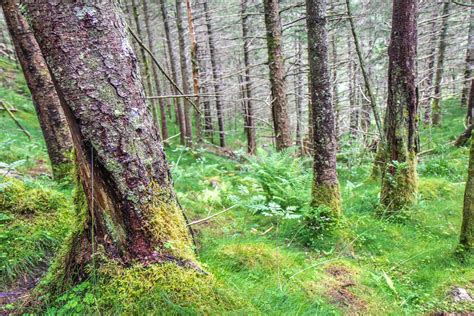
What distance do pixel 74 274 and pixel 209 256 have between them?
1300mm

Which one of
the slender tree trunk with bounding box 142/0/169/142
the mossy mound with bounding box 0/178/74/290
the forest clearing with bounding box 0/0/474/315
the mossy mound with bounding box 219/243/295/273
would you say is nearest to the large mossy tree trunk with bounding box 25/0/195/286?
the forest clearing with bounding box 0/0/474/315

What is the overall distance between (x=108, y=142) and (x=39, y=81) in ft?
11.8

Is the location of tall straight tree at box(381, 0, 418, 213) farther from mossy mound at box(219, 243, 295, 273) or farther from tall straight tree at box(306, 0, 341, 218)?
mossy mound at box(219, 243, 295, 273)

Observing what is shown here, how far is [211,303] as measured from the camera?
1.93m

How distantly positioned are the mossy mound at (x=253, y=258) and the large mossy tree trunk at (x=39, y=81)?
118 inches

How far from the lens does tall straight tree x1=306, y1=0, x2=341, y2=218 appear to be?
3.93 meters

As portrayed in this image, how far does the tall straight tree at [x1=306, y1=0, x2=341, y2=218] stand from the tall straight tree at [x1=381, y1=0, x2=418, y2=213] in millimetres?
1477

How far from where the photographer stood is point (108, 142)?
1938 mm

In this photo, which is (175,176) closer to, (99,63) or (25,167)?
(25,167)

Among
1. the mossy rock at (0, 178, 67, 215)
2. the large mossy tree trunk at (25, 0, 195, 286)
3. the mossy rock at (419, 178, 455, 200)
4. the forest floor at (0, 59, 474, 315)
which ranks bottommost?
the mossy rock at (419, 178, 455, 200)

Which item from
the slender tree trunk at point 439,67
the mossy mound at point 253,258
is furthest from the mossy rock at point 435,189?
the slender tree trunk at point 439,67

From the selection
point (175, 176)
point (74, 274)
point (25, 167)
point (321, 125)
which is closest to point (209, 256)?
point (74, 274)

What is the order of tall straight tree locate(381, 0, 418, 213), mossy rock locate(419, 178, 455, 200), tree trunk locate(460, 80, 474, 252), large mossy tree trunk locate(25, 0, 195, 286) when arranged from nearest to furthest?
large mossy tree trunk locate(25, 0, 195, 286), tree trunk locate(460, 80, 474, 252), tall straight tree locate(381, 0, 418, 213), mossy rock locate(419, 178, 455, 200)

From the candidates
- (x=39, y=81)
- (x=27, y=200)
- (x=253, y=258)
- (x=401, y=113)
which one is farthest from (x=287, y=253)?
(x=39, y=81)
